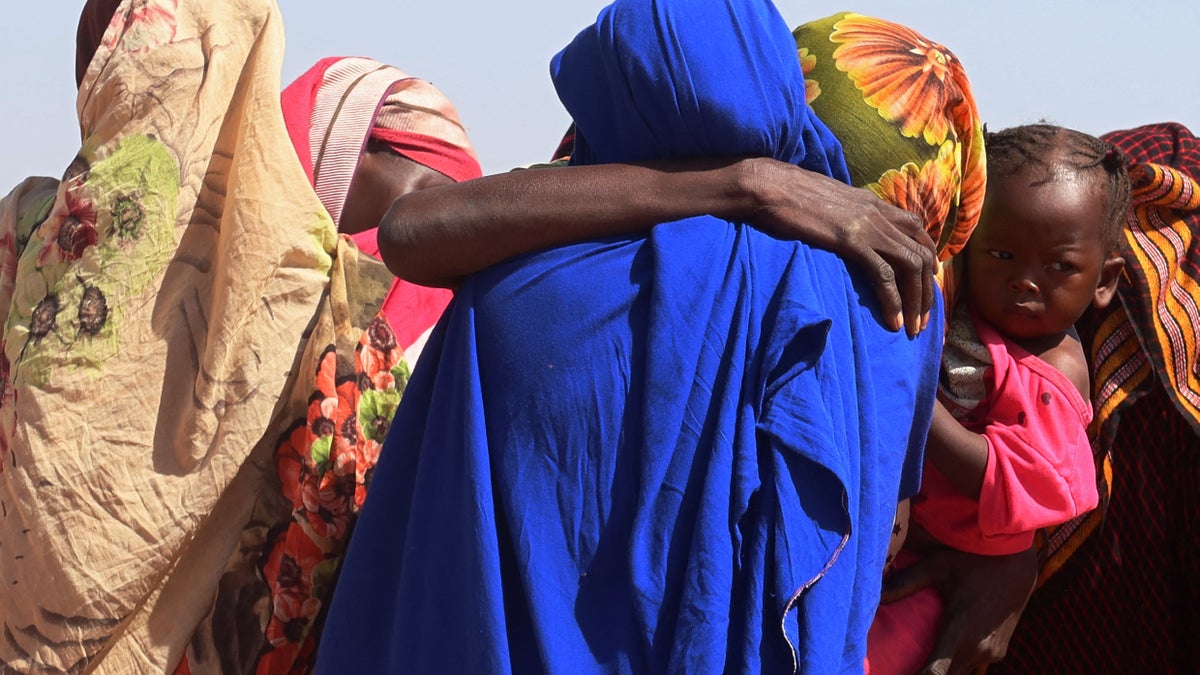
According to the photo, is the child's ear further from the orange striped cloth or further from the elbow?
the elbow

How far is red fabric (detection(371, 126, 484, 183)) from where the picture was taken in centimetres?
289

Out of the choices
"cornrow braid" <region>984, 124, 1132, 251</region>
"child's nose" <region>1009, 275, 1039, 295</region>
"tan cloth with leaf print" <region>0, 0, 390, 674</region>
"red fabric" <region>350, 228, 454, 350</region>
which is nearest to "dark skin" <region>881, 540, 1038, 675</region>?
"child's nose" <region>1009, 275, 1039, 295</region>

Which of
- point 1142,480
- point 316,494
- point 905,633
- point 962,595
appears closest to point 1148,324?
point 1142,480

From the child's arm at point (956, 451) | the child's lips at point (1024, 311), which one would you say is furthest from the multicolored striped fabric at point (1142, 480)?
the child's arm at point (956, 451)

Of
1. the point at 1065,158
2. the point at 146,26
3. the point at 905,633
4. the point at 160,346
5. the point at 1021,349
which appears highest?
the point at 146,26

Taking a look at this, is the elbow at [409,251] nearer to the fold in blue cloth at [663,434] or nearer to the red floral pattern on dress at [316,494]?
the fold in blue cloth at [663,434]

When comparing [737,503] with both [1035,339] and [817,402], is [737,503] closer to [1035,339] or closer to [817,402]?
[817,402]

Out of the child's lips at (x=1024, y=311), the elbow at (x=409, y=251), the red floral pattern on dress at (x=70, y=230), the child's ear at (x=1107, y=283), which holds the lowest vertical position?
the child's ear at (x=1107, y=283)

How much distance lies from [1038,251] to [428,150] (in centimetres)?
129

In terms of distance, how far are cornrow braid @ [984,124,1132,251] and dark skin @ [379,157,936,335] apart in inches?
32.5

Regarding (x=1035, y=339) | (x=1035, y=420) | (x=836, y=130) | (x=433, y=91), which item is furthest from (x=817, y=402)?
(x=433, y=91)

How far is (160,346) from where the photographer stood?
2346 millimetres

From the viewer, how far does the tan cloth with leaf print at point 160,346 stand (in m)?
2.30

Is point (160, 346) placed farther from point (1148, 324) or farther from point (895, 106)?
point (1148, 324)
